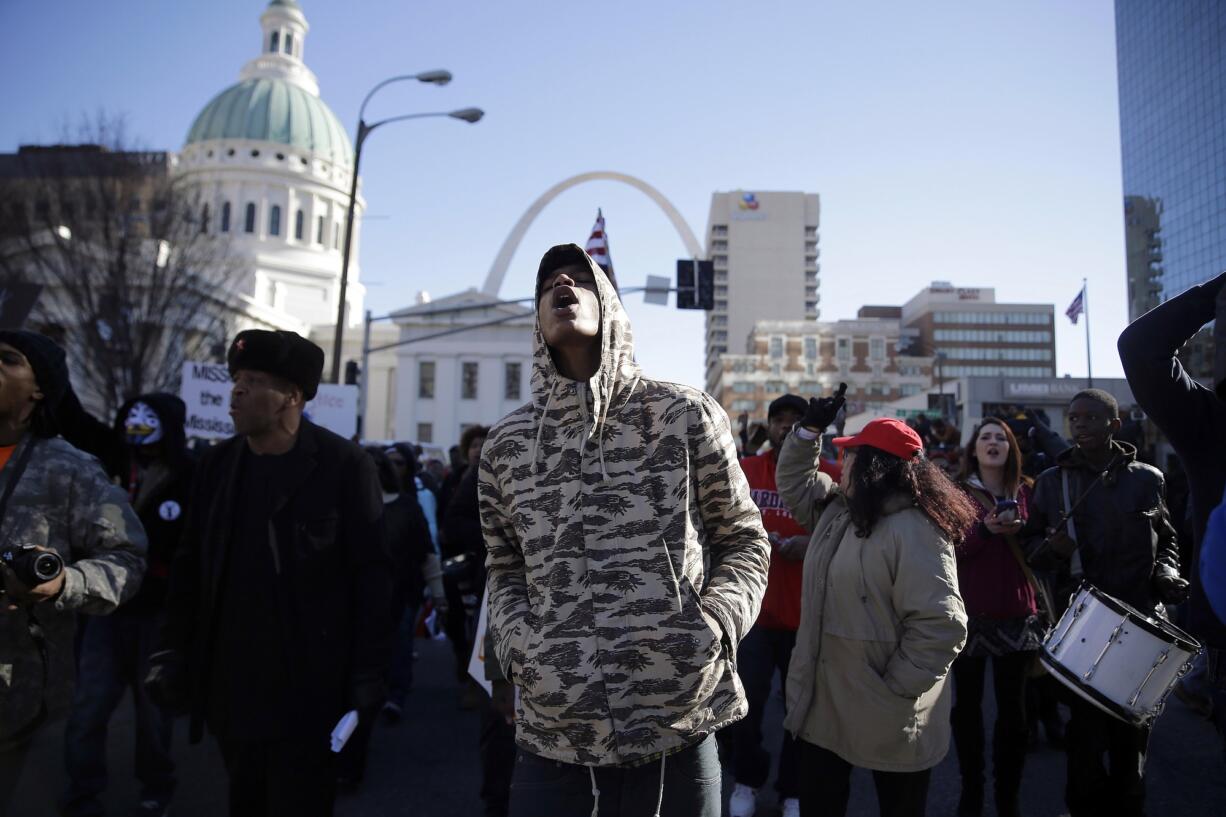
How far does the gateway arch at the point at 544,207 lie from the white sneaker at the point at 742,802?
215ft

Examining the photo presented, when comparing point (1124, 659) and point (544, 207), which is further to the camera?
point (544, 207)

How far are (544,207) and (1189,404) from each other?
73.2m

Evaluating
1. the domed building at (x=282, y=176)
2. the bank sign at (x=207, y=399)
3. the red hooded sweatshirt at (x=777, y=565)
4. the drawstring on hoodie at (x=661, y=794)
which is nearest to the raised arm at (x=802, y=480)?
the red hooded sweatshirt at (x=777, y=565)

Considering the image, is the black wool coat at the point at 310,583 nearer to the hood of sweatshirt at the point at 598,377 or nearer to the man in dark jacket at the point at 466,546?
the hood of sweatshirt at the point at 598,377

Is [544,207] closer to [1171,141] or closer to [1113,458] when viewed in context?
[1171,141]

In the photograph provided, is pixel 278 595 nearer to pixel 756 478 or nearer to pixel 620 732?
pixel 620 732

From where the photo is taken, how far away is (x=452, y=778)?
5.61 meters

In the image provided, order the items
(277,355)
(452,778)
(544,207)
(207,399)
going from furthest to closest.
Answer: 1. (544,207)
2. (207,399)
3. (452,778)
4. (277,355)

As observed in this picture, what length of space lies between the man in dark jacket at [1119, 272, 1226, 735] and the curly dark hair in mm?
867

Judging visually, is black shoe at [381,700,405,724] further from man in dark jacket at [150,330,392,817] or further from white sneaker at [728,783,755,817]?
man in dark jacket at [150,330,392,817]

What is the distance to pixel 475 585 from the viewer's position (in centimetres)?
549

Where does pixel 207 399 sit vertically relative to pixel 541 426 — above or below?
above

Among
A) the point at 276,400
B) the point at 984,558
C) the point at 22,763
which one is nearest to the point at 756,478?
the point at 984,558

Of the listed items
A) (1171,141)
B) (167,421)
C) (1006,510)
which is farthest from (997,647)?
(1171,141)
